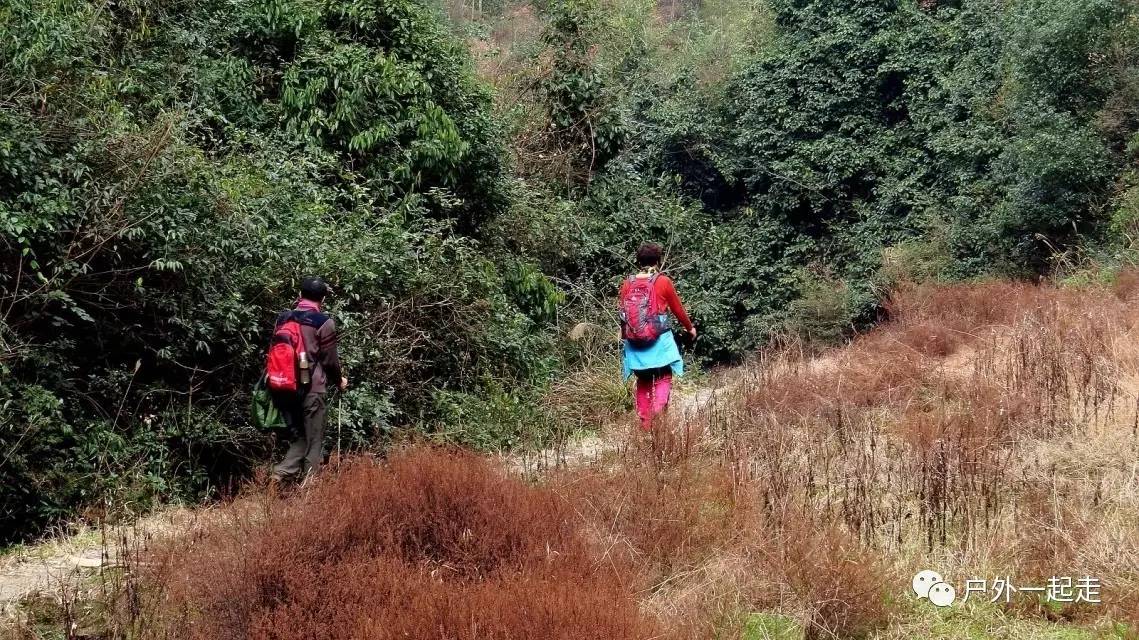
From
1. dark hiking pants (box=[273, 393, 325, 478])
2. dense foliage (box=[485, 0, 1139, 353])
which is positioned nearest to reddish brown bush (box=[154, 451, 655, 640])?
dark hiking pants (box=[273, 393, 325, 478])

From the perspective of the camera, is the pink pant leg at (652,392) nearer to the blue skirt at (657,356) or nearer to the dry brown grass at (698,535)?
the blue skirt at (657,356)

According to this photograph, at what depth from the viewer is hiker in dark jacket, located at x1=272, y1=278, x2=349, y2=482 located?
6.61 metres

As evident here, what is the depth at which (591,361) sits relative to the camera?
12.8 m

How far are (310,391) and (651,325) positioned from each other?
2.42 metres

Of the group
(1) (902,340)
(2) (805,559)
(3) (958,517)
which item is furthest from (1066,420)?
(1) (902,340)

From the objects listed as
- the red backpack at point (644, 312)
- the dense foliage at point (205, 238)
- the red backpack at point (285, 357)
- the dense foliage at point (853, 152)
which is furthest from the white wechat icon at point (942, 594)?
the dense foliage at point (853, 152)

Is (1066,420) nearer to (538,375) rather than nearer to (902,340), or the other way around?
(902,340)

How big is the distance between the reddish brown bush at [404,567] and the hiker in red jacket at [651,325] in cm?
239

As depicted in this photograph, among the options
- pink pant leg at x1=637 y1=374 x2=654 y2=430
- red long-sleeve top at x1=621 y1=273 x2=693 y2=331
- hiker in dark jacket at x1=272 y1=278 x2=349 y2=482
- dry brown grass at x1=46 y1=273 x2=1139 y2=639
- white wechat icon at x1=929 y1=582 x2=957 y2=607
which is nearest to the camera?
dry brown grass at x1=46 y1=273 x2=1139 y2=639

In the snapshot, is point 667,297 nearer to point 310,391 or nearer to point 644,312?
point 644,312

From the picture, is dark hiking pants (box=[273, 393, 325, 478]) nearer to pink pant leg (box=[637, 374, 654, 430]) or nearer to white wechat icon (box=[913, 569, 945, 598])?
pink pant leg (box=[637, 374, 654, 430])

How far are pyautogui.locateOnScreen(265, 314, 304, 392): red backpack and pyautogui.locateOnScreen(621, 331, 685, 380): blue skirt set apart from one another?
2.36 m

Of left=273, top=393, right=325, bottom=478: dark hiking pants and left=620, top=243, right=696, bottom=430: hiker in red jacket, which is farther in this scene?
left=620, top=243, right=696, bottom=430: hiker in red jacket

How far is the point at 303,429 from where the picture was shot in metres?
6.78
